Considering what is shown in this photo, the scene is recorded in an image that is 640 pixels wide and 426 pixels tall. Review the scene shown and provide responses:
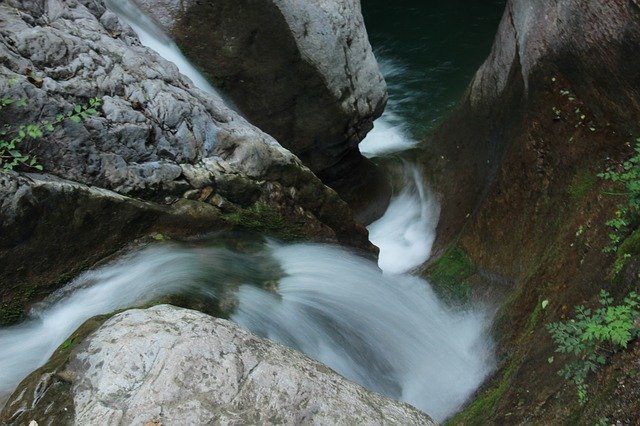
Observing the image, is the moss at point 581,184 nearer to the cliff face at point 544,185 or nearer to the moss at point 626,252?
the cliff face at point 544,185

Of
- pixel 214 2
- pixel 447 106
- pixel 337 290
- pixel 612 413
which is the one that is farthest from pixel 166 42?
pixel 612 413

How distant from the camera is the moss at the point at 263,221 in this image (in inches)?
221

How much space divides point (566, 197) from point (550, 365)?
208cm

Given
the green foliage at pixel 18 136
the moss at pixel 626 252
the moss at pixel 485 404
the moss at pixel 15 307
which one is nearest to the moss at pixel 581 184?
the moss at pixel 626 252

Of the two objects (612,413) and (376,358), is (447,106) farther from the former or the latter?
(612,413)

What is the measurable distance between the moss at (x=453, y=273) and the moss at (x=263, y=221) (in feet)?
5.70

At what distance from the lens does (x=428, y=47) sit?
12430 millimetres

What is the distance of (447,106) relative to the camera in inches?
412

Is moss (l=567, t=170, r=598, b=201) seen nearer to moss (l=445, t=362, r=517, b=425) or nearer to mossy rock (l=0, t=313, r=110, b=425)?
moss (l=445, t=362, r=517, b=425)

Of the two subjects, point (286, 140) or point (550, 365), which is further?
point (286, 140)

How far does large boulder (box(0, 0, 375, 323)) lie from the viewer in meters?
4.48

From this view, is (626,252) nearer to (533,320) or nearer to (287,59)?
(533,320)

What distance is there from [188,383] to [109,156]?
91.0 inches

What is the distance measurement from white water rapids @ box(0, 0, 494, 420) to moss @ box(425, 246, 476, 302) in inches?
5.6
